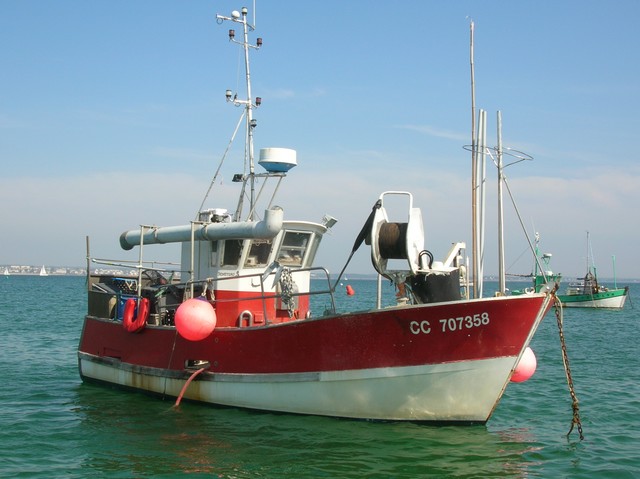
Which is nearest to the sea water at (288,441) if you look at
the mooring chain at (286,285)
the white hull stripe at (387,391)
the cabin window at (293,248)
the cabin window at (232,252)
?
the white hull stripe at (387,391)

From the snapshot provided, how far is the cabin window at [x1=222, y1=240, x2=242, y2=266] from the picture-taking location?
13.4 metres

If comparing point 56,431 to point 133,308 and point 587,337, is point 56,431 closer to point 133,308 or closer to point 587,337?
point 133,308

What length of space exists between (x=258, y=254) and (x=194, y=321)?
2170 millimetres

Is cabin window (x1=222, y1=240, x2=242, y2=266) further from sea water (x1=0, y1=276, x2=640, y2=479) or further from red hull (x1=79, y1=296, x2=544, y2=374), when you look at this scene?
sea water (x1=0, y1=276, x2=640, y2=479)

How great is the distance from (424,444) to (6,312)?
116 ft

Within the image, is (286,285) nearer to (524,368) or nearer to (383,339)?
(383,339)

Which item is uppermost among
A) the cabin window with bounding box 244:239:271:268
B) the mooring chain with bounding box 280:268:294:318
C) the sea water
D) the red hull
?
the cabin window with bounding box 244:239:271:268

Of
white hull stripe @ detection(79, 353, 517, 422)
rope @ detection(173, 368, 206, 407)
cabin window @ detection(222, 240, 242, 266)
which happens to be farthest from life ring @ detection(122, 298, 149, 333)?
white hull stripe @ detection(79, 353, 517, 422)

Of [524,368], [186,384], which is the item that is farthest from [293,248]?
[524,368]

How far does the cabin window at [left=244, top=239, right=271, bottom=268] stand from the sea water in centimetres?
263

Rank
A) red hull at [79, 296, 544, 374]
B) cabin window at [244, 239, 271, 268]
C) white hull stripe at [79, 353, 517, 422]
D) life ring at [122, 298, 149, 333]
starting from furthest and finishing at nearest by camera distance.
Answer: life ring at [122, 298, 149, 333] → cabin window at [244, 239, 271, 268] → white hull stripe at [79, 353, 517, 422] → red hull at [79, 296, 544, 374]

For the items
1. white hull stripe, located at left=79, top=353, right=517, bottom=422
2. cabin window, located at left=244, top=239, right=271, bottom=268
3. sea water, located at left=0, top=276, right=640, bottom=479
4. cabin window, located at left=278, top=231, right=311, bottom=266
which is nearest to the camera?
sea water, located at left=0, top=276, right=640, bottom=479

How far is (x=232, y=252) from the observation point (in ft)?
44.1

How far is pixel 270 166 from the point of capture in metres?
13.2
